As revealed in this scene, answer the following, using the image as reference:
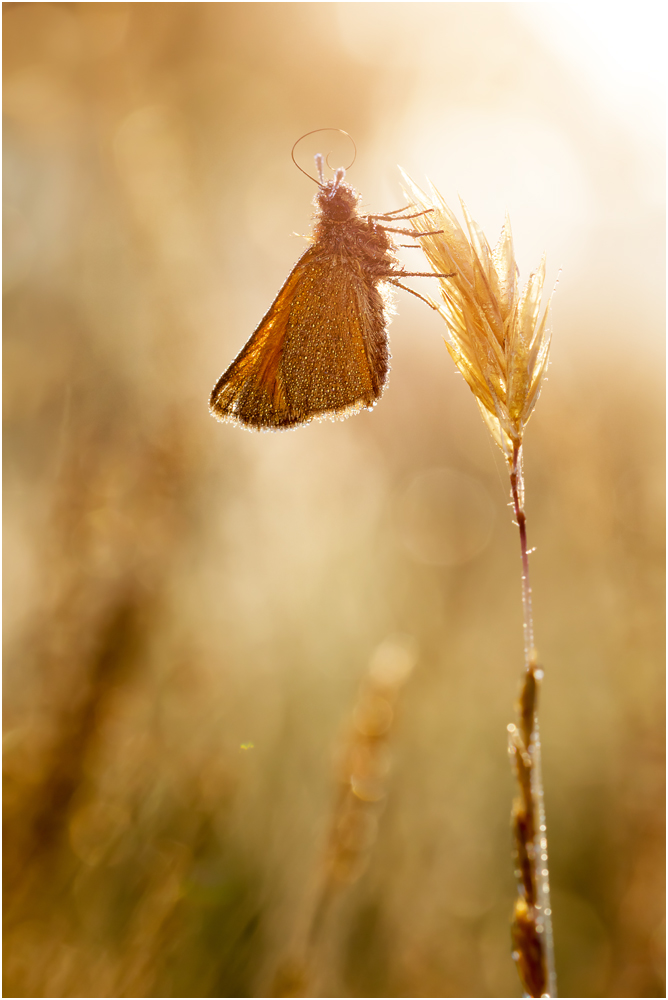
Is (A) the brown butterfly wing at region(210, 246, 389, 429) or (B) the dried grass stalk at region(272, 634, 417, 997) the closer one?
(B) the dried grass stalk at region(272, 634, 417, 997)

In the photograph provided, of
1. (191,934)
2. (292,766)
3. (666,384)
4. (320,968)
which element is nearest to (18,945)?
(191,934)

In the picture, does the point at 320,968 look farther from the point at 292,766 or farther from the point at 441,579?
the point at 441,579

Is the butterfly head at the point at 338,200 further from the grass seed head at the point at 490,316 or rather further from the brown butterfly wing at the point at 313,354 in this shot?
the grass seed head at the point at 490,316

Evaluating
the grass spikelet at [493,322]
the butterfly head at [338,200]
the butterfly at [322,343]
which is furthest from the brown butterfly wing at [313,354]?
the grass spikelet at [493,322]

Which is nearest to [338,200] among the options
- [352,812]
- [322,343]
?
[322,343]

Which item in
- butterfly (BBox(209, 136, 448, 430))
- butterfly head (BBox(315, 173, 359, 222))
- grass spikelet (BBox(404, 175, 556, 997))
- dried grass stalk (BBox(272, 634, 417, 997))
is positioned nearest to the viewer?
grass spikelet (BBox(404, 175, 556, 997))

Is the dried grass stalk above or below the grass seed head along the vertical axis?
below

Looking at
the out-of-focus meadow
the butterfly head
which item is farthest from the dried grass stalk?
the butterfly head

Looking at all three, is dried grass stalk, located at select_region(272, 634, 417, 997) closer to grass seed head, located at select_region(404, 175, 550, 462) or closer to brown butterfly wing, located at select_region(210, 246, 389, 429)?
grass seed head, located at select_region(404, 175, 550, 462)

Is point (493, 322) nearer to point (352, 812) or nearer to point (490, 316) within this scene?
point (490, 316)
